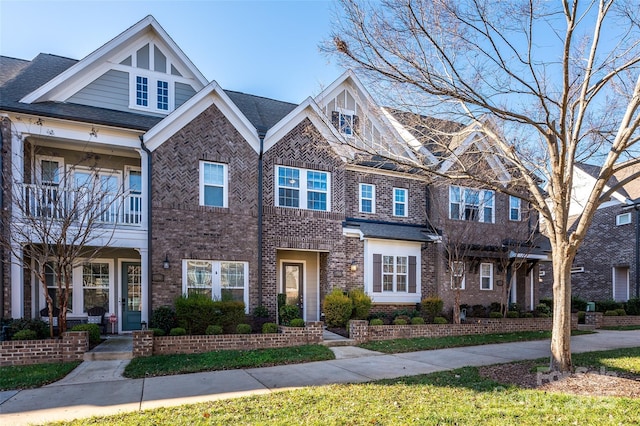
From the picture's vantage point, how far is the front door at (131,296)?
1347cm

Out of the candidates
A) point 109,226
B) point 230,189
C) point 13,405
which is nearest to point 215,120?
point 230,189

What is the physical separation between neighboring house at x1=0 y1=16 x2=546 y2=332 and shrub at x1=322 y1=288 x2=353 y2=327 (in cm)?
123

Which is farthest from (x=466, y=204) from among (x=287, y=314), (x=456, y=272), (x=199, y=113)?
(x=199, y=113)

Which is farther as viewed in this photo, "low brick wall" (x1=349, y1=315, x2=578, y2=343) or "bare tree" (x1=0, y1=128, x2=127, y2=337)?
"low brick wall" (x1=349, y1=315, x2=578, y2=343)

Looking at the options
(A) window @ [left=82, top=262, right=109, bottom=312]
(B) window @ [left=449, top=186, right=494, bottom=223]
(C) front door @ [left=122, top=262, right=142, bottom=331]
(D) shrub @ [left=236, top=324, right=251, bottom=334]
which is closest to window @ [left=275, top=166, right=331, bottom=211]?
(D) shrub @ [left=236, top=324, right=251, bottom=334]

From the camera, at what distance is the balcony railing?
1015 centimetres

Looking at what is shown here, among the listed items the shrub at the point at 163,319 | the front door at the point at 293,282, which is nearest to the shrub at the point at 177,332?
the shrub at the point at 163,319

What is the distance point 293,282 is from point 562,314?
9.05 metres

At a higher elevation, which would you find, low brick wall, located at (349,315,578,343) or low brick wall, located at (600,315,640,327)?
low brick wall, located at (349,315,578,343)

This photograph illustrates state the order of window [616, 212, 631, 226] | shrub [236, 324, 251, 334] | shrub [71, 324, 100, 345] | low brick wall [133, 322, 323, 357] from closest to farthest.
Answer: low brick wall [133, 322, 323, 357]
shrub [71, 324, 100, 345]
shrub [236, 324, 251, 334]
window [616, 212, 631, 226]

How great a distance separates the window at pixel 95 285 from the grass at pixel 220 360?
4.80 m

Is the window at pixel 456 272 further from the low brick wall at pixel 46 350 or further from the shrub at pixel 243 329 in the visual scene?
the low brick wall at pixel 46 350

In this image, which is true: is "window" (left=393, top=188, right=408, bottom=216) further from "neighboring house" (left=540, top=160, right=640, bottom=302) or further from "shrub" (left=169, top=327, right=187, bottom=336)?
"neighboring house" (left=540, top=160, right=640, bottom=302)

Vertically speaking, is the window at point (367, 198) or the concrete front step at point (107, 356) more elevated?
the window at point (367, 198)
